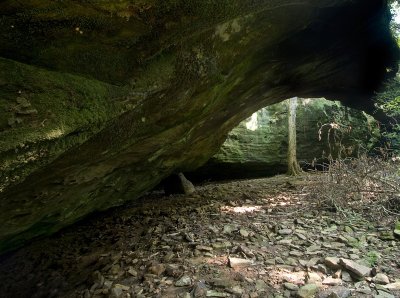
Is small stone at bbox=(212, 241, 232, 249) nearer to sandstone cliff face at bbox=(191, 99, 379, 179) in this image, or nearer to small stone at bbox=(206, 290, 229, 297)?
small stone at bbox=(206, 290, 229, 297)

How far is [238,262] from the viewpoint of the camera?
413cm

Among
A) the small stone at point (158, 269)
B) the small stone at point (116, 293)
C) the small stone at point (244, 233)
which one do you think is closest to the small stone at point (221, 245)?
the small stone at point (244, 233)

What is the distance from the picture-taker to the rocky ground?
11.8ft

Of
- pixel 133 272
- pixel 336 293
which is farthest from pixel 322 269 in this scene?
pixel 133 272

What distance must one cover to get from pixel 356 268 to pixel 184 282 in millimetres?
2026

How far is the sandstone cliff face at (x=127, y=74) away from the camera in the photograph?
2.37 meters

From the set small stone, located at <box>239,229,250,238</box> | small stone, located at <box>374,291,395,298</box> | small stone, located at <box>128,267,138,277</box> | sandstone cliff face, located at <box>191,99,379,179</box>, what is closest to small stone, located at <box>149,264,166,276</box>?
small stone, located at <box>128,267,138,277</box>

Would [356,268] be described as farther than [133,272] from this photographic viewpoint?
No

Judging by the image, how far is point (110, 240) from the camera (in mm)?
6180

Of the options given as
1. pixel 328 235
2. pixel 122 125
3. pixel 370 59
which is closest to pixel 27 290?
pixel 122 125

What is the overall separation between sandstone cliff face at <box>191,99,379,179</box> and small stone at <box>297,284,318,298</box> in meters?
8.32

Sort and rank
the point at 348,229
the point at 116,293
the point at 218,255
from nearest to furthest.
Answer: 1. the point at 116,293
2. the point at 218,255
3. the point at 348,229

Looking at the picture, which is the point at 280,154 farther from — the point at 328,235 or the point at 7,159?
the point at 7,159

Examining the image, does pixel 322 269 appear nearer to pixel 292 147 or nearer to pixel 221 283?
pixel 221 283
